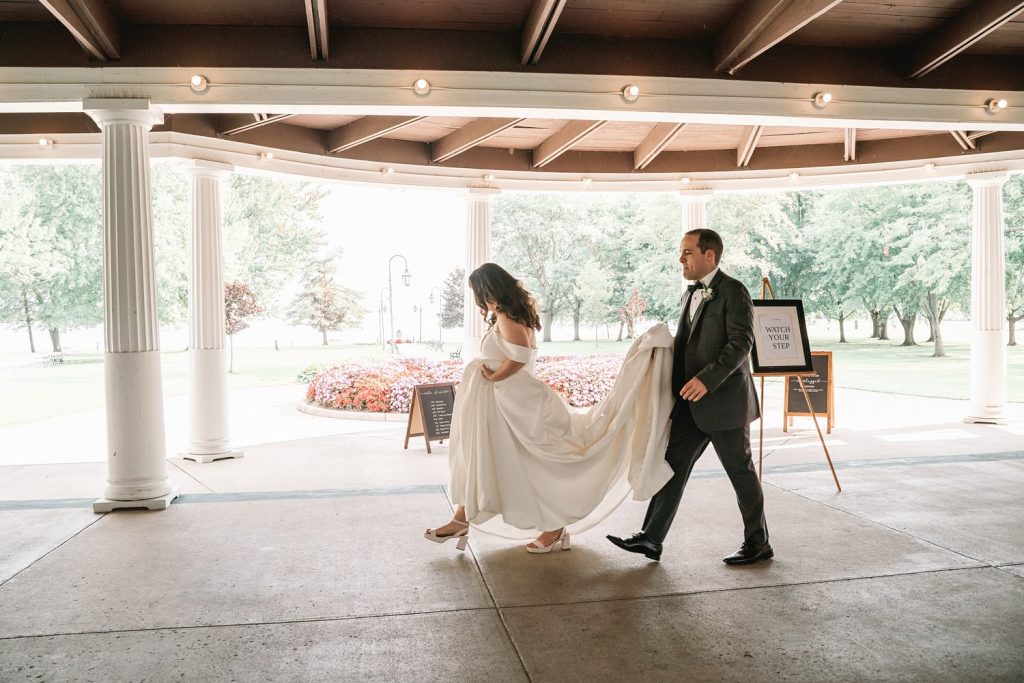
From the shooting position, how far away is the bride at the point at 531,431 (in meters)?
5.34

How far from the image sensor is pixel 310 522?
21.2ft

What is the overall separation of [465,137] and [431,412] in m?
3.76

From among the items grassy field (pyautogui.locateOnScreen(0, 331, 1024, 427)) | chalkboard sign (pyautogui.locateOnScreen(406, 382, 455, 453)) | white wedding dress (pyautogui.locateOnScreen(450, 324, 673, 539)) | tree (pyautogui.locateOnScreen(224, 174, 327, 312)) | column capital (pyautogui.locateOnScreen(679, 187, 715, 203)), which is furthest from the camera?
tree (pyautogui.locateOnScreen(224, 174, 327, 312))

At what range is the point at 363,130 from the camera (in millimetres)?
9492

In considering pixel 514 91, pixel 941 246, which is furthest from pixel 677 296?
pixel 514 91

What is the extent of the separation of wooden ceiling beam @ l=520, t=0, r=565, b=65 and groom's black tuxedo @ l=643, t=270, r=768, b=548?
2.70m

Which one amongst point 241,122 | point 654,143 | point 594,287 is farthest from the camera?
point 594,287

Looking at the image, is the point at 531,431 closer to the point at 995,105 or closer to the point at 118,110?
the point at 118,110

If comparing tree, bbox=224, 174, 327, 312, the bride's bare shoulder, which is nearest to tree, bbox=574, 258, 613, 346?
tree, bbox=224, 174, 327, 312

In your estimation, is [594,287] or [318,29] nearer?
[318,29]

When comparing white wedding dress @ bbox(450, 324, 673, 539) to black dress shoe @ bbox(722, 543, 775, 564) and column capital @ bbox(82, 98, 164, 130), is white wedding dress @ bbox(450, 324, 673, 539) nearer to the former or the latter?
black dress shoe @ bbox(722, 543, 775, 564)

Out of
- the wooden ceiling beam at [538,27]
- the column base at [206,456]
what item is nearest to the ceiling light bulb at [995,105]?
the wooden ceiling beam at [538,27]

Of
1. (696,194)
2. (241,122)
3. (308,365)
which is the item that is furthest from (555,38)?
(308,365)

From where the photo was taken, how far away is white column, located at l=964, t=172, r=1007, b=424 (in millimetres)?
11529
